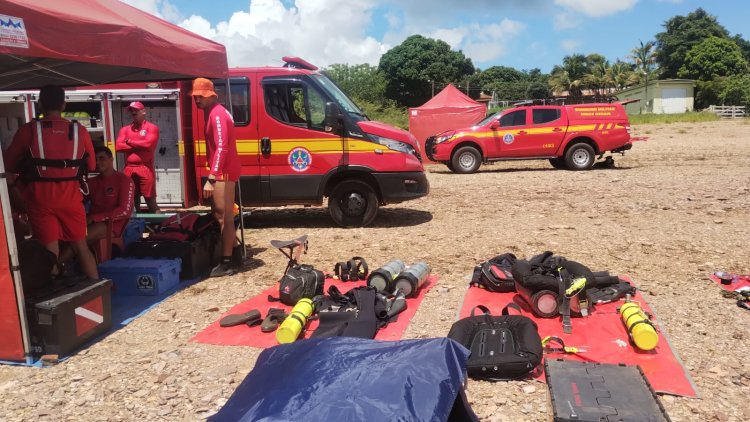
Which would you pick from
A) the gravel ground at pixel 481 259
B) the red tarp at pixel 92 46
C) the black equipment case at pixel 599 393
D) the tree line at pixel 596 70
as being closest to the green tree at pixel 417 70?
the tree line at pixel 596 70

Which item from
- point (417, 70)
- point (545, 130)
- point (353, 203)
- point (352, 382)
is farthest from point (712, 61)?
point (352, 382)

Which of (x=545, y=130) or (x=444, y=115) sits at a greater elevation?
(x=444, y=115)

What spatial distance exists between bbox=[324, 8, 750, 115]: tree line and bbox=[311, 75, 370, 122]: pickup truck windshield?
4582 cm

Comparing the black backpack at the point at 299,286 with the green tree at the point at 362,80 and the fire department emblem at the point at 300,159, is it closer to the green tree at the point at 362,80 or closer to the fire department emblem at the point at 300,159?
the fire department emblem at the point at 300,159

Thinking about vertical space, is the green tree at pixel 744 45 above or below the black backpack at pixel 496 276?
above

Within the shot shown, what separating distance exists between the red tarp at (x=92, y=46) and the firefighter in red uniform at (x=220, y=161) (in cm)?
26

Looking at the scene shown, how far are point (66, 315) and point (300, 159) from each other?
4.56 metres

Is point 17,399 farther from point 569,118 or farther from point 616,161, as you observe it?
point 616,161

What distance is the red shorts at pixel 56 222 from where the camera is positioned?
14.8 feet

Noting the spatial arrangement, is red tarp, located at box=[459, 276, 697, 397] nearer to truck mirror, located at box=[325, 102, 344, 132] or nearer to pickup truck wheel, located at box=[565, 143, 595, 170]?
truck mirror, located at box=[325, 102, 344, 132]

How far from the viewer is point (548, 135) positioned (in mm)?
15625

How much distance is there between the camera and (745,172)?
42.8 feet

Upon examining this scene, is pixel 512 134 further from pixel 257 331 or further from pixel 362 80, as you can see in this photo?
pixel 362 80

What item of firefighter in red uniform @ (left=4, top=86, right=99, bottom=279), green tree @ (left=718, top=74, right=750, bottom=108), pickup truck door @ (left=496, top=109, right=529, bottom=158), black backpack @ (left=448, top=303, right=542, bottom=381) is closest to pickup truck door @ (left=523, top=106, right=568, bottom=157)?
pickup truck door @ (left=496, top=109, right=529, bottom=158)
